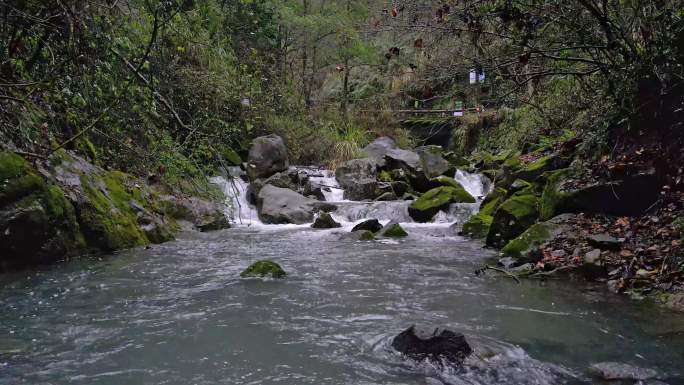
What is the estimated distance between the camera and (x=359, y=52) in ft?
69.5

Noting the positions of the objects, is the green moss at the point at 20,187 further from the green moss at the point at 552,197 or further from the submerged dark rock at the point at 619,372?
the green moss at the point at 552,197

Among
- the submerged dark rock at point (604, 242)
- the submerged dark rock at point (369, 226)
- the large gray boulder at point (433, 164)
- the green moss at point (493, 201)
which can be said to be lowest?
the submerged dark rock at point (369, 226)

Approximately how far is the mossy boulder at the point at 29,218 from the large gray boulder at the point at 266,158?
8418mm

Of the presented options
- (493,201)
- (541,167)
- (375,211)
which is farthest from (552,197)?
(375,211)

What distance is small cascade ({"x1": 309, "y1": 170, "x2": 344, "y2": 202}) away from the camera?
15672mm

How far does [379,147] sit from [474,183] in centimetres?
487

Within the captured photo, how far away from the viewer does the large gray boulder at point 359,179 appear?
50.2ft

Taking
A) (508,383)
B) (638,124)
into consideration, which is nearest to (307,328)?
(508,383)

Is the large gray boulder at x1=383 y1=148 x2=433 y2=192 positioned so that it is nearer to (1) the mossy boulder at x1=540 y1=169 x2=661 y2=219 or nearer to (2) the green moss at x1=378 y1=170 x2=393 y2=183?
(2) the green moss at x1=378 y1=170 x2=393 y2=183

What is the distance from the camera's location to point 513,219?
863cm

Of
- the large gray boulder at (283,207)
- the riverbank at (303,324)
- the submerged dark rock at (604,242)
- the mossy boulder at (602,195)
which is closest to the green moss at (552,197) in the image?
the mossy boulder at (602,195)

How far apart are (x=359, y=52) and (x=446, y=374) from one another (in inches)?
743

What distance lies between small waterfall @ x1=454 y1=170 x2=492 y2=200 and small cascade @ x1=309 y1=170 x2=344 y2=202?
3925mm

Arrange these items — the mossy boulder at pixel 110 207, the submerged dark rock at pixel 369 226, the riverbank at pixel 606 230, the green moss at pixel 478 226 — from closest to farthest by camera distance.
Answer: the riverbank at pixel 606 230, the mossy boulder at pixel 110 207, the green moss at pixel 478 226, the submerged dark rock at pixel 369 226
